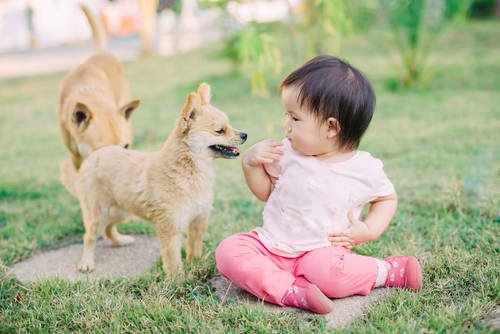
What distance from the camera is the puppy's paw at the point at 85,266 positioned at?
3367mm

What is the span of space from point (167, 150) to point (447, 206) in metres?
2.12

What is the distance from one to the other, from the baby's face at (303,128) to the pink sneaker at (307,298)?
0.67 metres

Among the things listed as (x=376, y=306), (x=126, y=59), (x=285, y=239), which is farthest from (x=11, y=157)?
(x=126, y=59)

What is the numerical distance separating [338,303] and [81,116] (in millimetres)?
2668

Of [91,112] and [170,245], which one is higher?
[91,112]

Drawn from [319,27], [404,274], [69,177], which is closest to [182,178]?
[404,274]

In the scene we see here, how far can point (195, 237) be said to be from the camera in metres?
3.24

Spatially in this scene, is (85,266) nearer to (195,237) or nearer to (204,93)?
(195,237)

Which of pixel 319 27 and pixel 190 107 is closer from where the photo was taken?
pixel 190 107

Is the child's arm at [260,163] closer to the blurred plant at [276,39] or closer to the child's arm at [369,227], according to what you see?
the child's arm at [369,227]

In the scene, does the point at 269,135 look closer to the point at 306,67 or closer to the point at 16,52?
the point at 306,67

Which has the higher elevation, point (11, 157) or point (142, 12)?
point (142, 12)

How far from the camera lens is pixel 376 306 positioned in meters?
2.50

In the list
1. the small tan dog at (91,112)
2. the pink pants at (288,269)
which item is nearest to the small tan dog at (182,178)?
the pink pants at (288,269)
